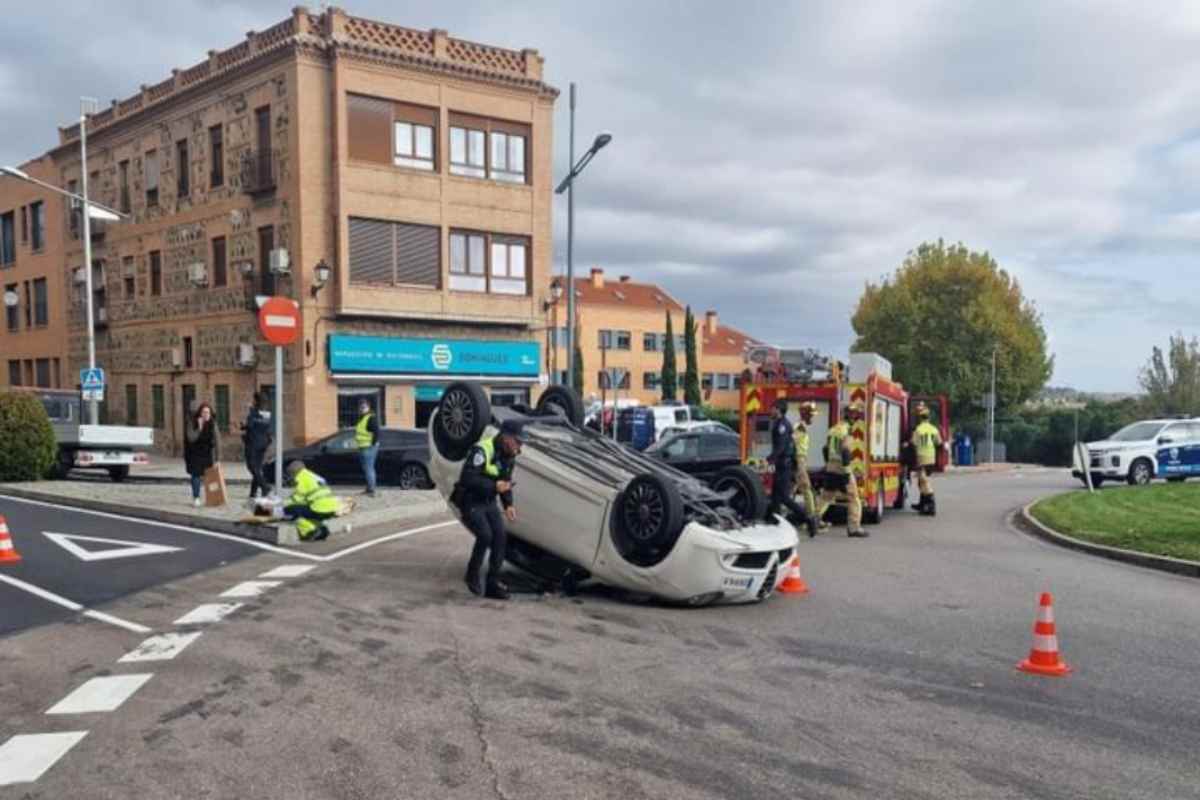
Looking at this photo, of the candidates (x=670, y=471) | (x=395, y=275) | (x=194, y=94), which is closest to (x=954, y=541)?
(x=670, y=471)

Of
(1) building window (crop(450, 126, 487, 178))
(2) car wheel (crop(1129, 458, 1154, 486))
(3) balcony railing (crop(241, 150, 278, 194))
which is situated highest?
(1) building window (crop(450, 126, 487, 178))

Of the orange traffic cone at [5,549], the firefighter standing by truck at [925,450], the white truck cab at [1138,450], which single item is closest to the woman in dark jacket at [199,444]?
the orange traffic cone at [5,549]

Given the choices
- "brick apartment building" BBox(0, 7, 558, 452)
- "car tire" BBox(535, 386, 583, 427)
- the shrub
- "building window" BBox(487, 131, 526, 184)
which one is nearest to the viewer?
"car tire" BBox(535, 386, 583, 427)

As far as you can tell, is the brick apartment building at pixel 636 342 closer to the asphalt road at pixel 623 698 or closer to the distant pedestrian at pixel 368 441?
the distant pedestrian at pixel 368 441

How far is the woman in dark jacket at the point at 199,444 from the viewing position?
49.9 ft

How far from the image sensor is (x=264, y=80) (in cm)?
2817

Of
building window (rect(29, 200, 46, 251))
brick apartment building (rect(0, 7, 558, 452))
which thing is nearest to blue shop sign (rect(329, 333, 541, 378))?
brick apartment building (rect(0, 7, 558, 452))

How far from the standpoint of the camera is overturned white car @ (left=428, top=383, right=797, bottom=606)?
822 cm

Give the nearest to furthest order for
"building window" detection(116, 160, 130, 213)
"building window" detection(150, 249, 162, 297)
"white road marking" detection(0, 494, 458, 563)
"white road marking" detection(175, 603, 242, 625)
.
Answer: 1. "white road marking" detection(175, 603, 242, 625)
2. "white road marking" detection(0, 494, 458, 563)
3. "building window" detection(150, 249, 162, 297)
4. "building window" detection(116, 160, 130, 213)

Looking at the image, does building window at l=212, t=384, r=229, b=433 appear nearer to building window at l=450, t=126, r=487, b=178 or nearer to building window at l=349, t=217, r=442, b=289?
building window at l=349, t=217, r=442, b=289

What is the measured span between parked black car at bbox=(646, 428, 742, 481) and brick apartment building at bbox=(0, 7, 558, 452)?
37.6ft

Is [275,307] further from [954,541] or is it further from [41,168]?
[41,168]

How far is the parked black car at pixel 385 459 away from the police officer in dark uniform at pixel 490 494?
1126 cm

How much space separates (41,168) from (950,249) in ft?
132
